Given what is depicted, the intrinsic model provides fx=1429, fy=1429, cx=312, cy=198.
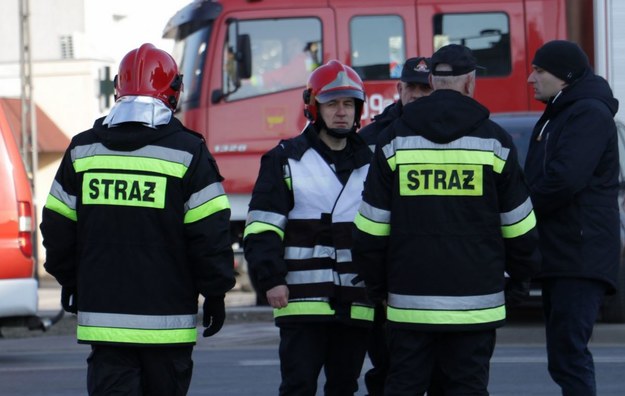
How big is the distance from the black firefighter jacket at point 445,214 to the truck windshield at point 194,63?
36.0 feet

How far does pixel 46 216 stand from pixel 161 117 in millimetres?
583

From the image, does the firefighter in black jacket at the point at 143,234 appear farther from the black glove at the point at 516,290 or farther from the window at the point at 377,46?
the window at the point at 377,46

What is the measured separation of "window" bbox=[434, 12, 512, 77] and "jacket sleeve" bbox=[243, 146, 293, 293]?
10449 mm

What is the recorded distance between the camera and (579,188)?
6297mm

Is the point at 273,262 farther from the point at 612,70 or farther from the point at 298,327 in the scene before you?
the point at 612,70

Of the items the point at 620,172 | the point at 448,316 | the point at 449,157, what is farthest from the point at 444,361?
the point at 620,172

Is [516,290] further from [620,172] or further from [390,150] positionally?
[620,172]

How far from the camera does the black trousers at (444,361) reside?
5527mm

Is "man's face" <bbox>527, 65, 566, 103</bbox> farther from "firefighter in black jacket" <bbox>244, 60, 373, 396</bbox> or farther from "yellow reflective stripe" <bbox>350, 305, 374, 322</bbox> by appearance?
"yellow reflective stripe" <bbox>350, 305, 374, 322</bbox>

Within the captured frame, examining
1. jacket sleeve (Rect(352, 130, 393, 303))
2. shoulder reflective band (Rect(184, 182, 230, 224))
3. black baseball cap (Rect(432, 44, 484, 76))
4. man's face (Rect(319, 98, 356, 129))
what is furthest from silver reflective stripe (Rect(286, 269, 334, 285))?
black baseball cap (Rect(432, 44, 484, 76))

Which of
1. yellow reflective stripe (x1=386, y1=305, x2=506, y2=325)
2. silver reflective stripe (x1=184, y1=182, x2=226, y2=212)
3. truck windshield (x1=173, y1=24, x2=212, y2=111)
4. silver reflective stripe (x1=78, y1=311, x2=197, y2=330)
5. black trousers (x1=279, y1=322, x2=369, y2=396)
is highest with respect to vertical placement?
truck windshield (x1=173, y1=24, x2=212, y2=111)

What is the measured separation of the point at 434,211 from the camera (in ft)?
18.0

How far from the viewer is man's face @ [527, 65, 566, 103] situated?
653 cm

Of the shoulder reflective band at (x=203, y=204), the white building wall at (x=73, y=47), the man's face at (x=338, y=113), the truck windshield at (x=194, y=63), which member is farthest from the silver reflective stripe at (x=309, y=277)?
the white building wall at (x=73, y=47)
